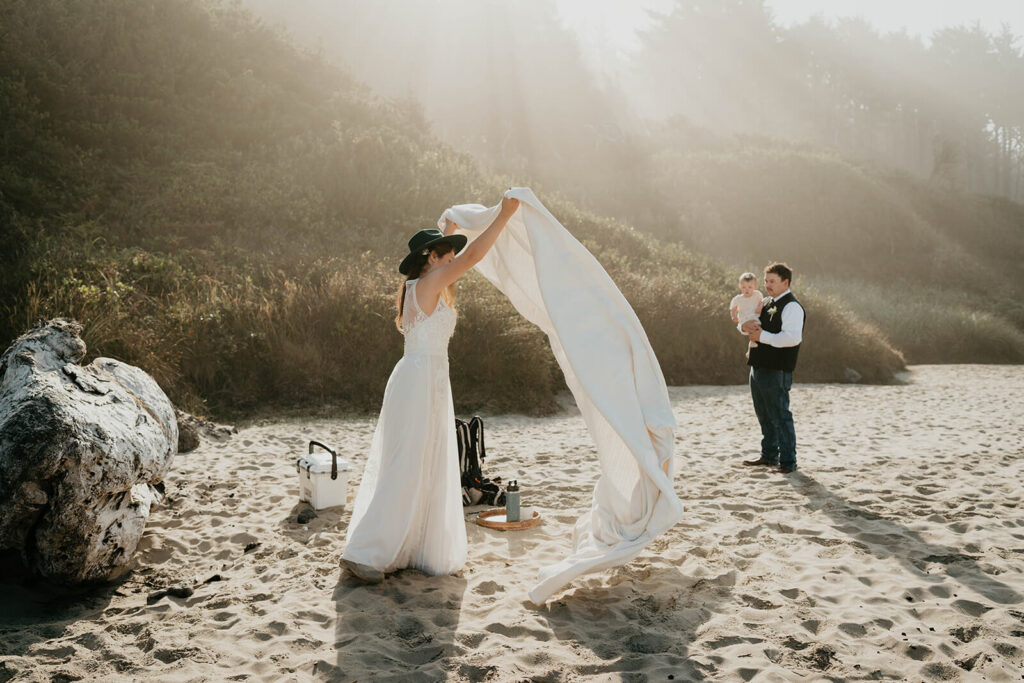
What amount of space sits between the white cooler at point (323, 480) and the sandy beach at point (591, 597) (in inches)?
6.1

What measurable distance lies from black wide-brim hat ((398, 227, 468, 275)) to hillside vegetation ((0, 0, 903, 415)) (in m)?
6.50

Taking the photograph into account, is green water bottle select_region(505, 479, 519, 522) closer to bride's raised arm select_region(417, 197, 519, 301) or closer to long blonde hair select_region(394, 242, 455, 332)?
long blonde hair select_region(394, 242, 455, 332)

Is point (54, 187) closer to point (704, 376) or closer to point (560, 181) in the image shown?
point (704, 376)

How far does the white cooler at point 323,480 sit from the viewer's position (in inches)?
233

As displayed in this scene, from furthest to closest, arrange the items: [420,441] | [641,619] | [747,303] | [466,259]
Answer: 1. [747,303]
2. [420,441]
3. [466,259]
4. [641,619]

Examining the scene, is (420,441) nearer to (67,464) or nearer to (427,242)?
(427,242)

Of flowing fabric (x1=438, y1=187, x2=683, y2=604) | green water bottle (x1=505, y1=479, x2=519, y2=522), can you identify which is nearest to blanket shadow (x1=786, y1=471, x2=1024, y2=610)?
flowing fabric (x1=438, y1=187, x2=683, y2=604)

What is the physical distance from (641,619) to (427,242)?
2.59 metres


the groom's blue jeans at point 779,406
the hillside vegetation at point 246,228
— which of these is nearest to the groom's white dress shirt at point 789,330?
the groom's blue jeans at point 779,406

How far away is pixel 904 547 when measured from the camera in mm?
4902

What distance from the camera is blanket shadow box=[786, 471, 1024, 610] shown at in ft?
13.8

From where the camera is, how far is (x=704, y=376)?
15.5 m

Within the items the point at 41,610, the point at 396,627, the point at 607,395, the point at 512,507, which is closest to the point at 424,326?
the point at 607,395

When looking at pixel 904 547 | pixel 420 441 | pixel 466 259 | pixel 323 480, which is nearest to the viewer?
pixel 466 259
